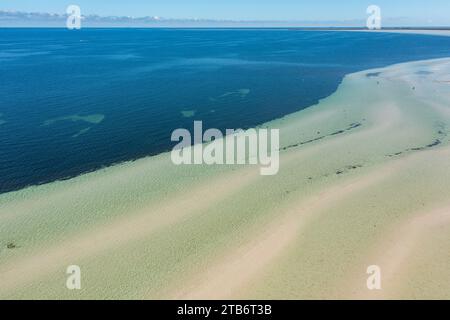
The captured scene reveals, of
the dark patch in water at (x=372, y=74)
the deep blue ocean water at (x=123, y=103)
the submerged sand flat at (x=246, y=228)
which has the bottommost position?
the submerged sand flat at (x=246, y=228)

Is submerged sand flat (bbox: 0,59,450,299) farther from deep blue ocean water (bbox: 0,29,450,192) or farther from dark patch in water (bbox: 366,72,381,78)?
dark patch in water (bbox: 366,72,381,78)

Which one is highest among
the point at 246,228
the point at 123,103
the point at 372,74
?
the point at 372,74

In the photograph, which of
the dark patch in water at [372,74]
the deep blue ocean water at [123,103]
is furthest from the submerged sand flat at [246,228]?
the dark patch in water at [372,74]

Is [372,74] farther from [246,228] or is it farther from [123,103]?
[246,228]

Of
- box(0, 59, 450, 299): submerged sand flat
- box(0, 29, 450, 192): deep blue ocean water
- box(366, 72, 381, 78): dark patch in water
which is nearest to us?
box(0, 59, 450, 299): submerged sand flat

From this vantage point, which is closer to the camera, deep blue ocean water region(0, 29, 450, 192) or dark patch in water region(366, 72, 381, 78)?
deep blue ocean water region(0, 29, 450, 192)

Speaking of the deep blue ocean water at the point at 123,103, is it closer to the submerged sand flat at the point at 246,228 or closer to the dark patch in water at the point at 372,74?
the dark patch in water at the point at 372,74

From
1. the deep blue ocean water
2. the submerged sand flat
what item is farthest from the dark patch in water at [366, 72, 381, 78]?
the submerged sand flat

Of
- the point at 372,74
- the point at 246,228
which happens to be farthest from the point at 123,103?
the point at 372,74
